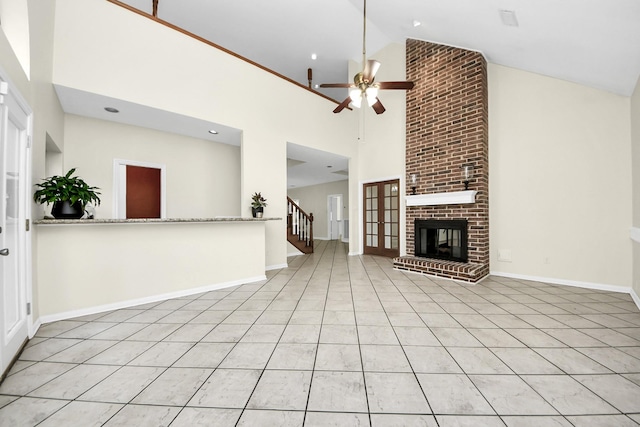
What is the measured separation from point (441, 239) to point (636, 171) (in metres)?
2.47

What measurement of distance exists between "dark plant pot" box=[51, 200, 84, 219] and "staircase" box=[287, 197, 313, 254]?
438cm

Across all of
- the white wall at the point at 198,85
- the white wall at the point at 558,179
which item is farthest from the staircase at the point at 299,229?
the white wall at the point at 558,179

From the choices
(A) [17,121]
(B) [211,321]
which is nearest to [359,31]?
(A) [17,121]

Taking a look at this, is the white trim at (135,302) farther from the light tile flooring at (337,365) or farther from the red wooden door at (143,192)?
the red wooden door at (143,192)

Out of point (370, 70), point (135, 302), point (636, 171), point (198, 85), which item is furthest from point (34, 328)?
point (636, 171)

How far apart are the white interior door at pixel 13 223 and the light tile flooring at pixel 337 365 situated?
0.24 meters

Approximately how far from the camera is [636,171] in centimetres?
304

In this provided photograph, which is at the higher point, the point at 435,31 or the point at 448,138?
the point at 435,31

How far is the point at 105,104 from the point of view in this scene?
3.51 meters

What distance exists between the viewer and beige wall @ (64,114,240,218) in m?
4.05

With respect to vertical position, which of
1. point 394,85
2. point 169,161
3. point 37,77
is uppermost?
point 394,85

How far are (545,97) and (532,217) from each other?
185 centimetres

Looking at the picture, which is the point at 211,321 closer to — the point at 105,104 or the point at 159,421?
the point at 159,421

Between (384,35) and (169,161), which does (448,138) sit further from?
(169,161)
